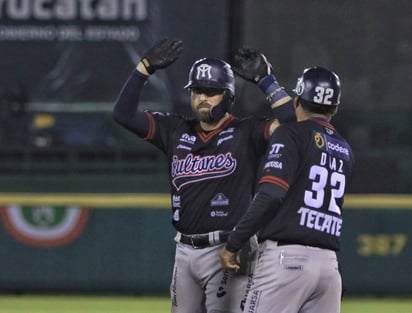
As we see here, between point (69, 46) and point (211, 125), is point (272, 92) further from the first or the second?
point (69, 46)

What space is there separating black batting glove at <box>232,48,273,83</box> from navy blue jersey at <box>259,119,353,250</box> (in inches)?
27.8

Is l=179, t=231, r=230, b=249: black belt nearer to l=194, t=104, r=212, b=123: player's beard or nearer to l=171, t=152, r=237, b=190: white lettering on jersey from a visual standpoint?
l=171, t=152, r=237, b=190: white lettering on jersey

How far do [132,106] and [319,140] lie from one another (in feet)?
4.58

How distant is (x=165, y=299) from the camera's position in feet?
37.5

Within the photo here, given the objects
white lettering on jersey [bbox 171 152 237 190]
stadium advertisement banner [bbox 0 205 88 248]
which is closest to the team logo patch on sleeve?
white lettering on jersey [bbox 171 152 237 190]

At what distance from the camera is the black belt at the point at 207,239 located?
691 cm

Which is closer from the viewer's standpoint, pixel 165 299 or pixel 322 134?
pixel 322 134

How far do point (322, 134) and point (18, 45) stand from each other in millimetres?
5506

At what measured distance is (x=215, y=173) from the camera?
22.9 ft

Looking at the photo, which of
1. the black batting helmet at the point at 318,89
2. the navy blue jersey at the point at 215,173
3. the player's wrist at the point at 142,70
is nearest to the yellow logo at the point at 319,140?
the black batting helmet at the point at 318,89

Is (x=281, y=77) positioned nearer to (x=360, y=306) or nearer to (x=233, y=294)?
(x=360, y=306)

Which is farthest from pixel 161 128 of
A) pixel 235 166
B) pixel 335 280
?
pixel 335 280

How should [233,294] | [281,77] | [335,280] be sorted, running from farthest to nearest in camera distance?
1. [281,77]
2. [233,294]
3. [335,280]

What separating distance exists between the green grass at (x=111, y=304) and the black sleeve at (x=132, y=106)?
378 centimetres
